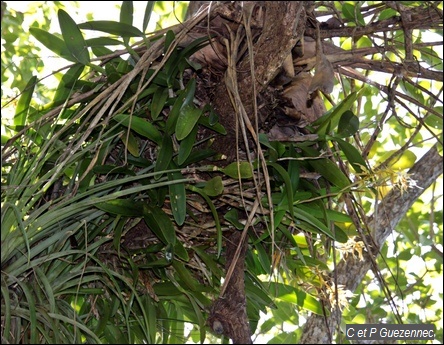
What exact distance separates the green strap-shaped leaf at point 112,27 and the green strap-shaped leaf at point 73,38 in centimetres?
2

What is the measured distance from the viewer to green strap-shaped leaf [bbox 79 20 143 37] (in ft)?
3.39

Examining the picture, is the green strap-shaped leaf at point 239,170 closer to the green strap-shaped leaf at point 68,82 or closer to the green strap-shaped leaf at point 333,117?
the green strap-shaped leaf at point 333,117

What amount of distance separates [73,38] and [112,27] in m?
0.06

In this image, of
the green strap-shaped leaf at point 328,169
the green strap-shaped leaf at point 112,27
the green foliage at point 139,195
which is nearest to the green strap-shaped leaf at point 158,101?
the green foliage at point 139,195

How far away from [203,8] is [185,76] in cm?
12

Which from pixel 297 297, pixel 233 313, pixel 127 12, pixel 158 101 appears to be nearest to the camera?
pixel 233 313

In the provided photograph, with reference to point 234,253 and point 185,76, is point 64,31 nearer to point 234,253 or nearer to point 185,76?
point 185,76

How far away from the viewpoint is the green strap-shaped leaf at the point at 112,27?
3.39ft

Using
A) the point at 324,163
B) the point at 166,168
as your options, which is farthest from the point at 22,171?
the point at 324,163

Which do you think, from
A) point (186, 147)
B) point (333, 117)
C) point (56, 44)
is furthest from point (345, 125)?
point (56, 44)

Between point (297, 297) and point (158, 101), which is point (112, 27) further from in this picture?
point (297, 297)

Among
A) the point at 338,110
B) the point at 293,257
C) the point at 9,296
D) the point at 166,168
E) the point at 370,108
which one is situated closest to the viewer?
the point at 9,296

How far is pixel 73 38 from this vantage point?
1.03m

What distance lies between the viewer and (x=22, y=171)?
0.89 metres
